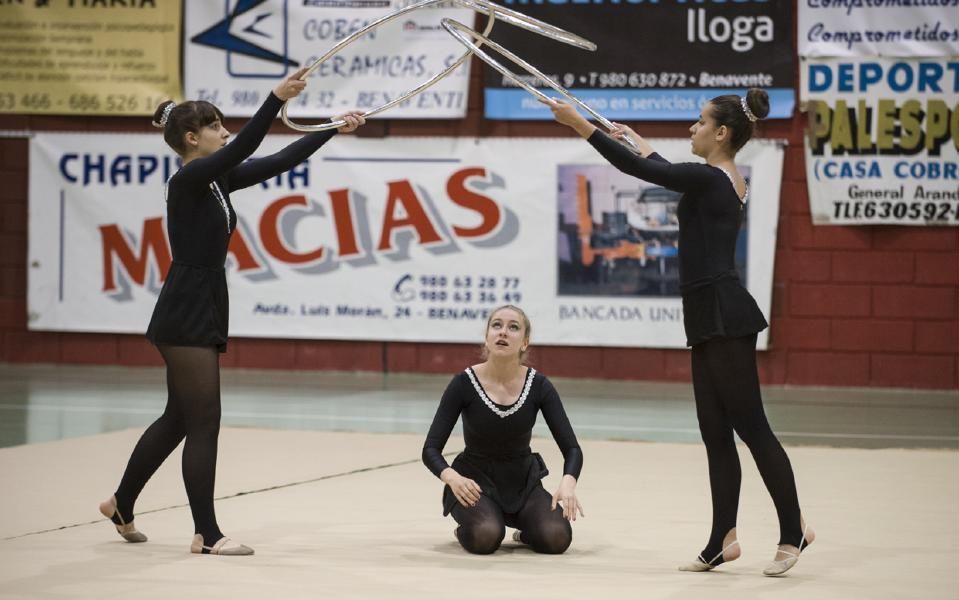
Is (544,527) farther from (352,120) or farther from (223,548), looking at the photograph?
(352,120)

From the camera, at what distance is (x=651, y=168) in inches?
177

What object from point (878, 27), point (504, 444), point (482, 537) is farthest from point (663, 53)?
point (482, 537)

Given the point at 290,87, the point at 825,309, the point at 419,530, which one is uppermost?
the point at 290,87

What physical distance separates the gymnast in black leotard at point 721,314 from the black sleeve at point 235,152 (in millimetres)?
978

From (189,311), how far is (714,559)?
203cm

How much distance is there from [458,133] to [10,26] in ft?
13.8

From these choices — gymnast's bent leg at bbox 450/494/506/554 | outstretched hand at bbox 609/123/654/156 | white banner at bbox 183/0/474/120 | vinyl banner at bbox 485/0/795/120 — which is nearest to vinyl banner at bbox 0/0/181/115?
white banner at bbox 183/0/474/120

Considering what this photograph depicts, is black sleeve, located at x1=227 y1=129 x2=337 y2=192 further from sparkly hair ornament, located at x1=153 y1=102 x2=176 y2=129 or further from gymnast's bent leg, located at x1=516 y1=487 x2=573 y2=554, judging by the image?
gymnast's bent leg, located at x1=516 y1=487 x2=573 y2=554

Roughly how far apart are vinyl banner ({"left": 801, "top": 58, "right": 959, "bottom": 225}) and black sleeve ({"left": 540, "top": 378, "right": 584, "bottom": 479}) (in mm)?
6679

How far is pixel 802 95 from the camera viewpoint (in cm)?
1116

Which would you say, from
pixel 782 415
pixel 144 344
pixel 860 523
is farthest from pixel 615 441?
pixel 144 344

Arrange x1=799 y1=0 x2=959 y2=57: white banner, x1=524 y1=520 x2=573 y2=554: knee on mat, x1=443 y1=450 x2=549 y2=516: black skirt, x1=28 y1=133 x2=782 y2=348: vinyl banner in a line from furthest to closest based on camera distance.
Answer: x1=28 y1=133 x2=782 y2=348: vinyl banner < x1=799 y1=0 x2=959 y2=57: white banner < x1=443 y1=450 x2=549 y2=516: black skirt < x1=524 y1=520 x2=573 y2=554: knee on mat

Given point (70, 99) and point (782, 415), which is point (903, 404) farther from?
point (70, 99)

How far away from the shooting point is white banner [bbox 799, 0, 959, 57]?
10.8m
